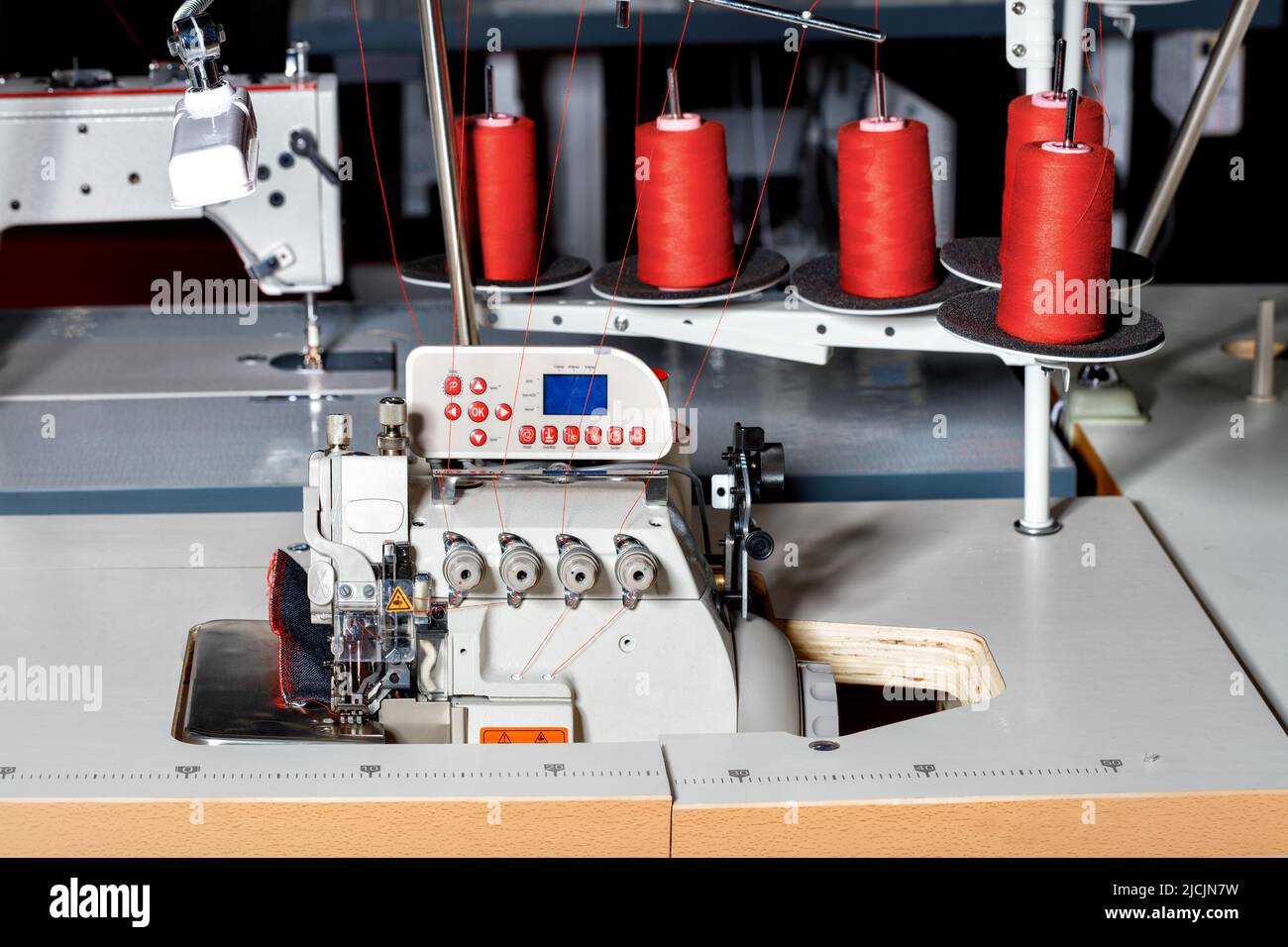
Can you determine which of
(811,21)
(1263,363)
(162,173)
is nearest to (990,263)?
(811,21)

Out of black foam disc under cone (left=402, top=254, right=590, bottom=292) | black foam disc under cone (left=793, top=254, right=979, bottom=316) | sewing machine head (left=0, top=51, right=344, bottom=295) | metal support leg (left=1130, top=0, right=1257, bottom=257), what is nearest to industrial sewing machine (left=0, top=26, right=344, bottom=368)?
sewing machine head (left=0, top=51, right=344, bottom=295)

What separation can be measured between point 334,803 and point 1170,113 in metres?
4.45

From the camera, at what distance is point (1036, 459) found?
228 cm

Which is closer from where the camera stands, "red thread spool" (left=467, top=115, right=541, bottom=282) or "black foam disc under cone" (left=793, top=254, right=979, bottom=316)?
"black foam disc under cone" (left=793, top=254, right=979, bottom=316)

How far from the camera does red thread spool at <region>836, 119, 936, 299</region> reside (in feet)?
7.63

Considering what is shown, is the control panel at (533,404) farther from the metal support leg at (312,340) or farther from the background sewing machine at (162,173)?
the metal support leg at (312,340)

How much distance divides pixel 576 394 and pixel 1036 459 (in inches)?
27.2

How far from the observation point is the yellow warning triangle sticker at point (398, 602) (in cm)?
187

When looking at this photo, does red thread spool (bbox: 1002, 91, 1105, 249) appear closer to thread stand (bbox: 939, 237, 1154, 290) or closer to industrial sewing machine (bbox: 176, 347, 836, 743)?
thread stand (bbox: 939, 237, 1154, 290)

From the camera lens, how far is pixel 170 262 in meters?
4.54

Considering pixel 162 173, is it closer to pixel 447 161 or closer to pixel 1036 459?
pixel 447 161

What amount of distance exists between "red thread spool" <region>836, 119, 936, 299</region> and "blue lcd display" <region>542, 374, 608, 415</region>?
0.60 meters
